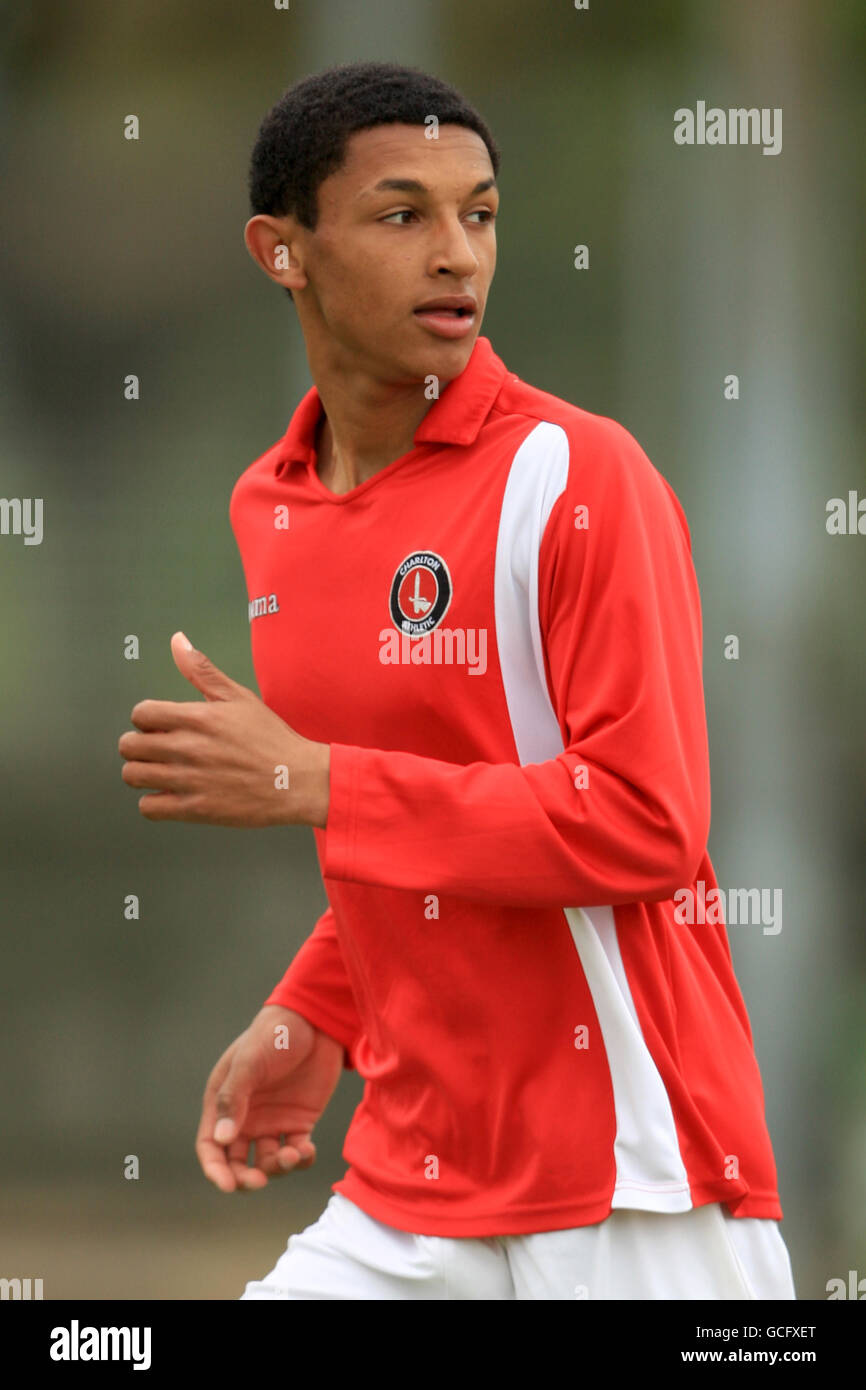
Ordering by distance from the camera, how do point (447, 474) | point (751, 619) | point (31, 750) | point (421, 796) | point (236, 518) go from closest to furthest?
point (421, 796) < point (447, 474) < point (236, 518) < point (751, 619) < point (31, 750)

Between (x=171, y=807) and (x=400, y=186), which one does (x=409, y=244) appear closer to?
(x=400, y=186)

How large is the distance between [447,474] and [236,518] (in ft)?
1.13

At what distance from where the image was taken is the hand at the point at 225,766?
4.17 ft

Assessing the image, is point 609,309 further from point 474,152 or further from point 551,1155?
point 551,1155

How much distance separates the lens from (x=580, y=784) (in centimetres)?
126

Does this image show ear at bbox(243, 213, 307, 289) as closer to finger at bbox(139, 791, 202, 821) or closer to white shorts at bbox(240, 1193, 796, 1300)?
finger at bbox(139, 791, 202, 821)

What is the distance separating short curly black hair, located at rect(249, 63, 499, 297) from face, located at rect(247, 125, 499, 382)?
0.04ft

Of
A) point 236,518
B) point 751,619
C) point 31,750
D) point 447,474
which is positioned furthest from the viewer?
point 31,750

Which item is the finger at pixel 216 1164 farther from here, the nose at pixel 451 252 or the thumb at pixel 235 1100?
the nose at pixel 451 252

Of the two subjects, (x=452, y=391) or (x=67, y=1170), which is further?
(x=67, y=1170)

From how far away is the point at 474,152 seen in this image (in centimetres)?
143

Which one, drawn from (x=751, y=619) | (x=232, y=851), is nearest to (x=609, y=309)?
(x=751, y=619)

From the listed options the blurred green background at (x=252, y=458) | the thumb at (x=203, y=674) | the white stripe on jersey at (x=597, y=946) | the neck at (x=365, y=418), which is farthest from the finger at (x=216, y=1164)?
the blurred green background at (x=252, y=458)

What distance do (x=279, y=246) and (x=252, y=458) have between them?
1753mm
